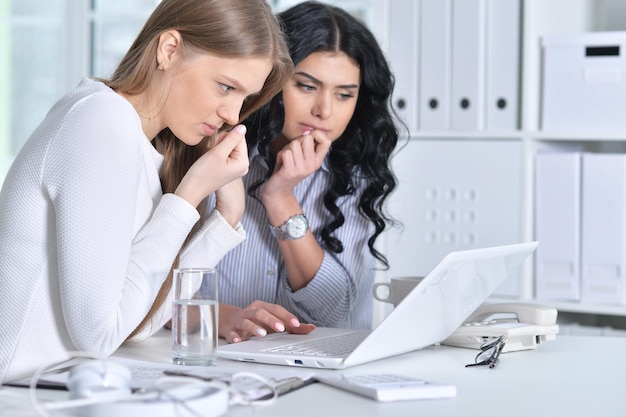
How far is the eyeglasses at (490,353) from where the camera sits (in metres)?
1.29

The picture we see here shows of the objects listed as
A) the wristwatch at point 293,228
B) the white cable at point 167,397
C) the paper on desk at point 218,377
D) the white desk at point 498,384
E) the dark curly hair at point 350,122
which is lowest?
the white desk at point 498,384

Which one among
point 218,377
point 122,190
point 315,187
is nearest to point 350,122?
point 315,187

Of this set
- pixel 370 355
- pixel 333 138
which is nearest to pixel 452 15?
pixel 333 138

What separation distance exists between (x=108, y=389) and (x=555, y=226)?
1.79 metres

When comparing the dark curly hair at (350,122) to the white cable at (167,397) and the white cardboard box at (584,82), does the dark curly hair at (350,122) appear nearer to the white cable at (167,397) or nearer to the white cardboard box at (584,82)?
the white cardboard box at (584,82)

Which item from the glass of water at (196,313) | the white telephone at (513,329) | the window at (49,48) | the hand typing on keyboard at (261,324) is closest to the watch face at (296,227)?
the hand typing on keyboard at (261,324)

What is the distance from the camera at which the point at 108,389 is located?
909 millimetres

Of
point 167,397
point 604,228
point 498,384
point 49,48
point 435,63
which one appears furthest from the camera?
point 49,48

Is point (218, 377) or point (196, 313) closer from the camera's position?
point (218, 377)

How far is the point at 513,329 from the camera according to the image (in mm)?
1412

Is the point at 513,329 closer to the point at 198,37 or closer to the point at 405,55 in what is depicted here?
the point at 198,37

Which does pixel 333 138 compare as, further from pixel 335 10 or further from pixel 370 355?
pixel 370 355

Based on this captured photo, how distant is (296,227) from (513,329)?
605 mm

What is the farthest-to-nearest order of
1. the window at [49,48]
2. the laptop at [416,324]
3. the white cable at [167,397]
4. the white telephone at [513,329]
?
1. the window at [49,48]
2. the white telephone at [513,329]
3. the laptop at [416,324]
4. the white cable at [167,397]
